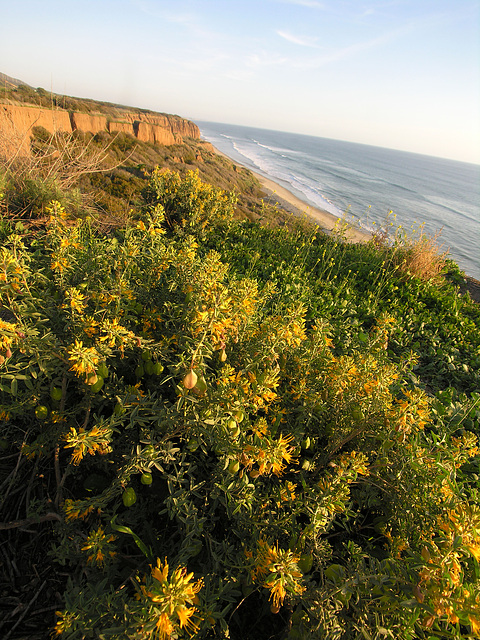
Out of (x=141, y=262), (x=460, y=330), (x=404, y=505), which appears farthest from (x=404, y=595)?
(x=460, y=330)

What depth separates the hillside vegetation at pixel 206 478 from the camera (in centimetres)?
105

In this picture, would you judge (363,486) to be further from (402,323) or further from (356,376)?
(402,323)

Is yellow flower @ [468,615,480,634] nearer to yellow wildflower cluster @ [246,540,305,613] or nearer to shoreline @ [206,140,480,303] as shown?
yellow wildflower cluster @ [246,540,305,613]

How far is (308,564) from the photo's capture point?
1162 mm

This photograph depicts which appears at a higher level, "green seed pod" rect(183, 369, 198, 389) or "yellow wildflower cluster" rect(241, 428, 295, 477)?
"green seed pod" rect(183, 369, 198, 389)

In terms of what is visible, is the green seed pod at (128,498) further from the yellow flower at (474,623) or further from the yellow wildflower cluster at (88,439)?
the yellow flower at (474,623)

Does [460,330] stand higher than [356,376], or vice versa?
[356,376]

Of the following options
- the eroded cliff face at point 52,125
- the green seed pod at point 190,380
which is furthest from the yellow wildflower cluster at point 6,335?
the eroded cliff face at point 52,125

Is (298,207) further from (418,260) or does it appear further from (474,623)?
(474,623)

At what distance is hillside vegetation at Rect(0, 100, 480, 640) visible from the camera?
1048 millimetres

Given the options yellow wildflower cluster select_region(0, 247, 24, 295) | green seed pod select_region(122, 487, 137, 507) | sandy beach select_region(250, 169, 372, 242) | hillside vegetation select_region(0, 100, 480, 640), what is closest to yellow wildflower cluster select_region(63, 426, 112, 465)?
hillside vegetation select_region(0, 100, 480, 640)

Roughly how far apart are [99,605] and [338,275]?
578cm

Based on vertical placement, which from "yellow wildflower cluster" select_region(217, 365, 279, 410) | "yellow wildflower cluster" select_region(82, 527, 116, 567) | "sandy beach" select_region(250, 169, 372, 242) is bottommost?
"yellow wildflower cluster" select_region(82, 527, 116, 567)

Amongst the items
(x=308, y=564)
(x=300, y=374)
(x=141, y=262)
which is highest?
(x=141, y=262)
